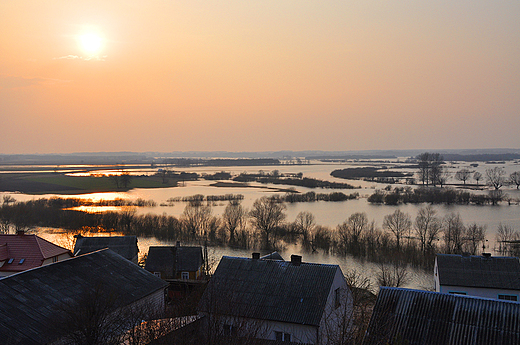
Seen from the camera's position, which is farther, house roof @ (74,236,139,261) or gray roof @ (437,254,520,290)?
house roof @ (74,236,139,261)

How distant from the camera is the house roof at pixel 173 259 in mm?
22062

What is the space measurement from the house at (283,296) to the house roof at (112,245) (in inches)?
441

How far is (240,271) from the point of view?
1352 centimetres

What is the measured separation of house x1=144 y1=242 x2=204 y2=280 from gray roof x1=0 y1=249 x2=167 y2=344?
7.53 m

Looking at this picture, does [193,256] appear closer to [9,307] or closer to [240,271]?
[240,271]

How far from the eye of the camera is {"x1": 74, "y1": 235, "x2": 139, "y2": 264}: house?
2305 cm

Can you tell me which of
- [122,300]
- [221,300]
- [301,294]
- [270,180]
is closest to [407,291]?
[301,294]

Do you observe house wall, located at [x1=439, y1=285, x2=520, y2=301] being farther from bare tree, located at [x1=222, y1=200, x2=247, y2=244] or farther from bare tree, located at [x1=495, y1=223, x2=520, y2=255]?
bare tree, located at [x1=222, y1=200, x2=247, y2=244]

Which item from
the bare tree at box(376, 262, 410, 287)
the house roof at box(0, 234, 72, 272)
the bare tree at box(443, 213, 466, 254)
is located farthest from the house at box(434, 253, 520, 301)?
the house roof at box(0, 234, 72, 272)

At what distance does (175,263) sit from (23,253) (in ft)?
23.4

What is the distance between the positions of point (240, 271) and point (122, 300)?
12.1 feet

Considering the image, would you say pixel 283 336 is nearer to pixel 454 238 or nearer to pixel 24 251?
pixel 24 251

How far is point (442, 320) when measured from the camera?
941cm

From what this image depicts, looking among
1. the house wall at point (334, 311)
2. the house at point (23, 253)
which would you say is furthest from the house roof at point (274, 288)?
the house at point (23, 253)
